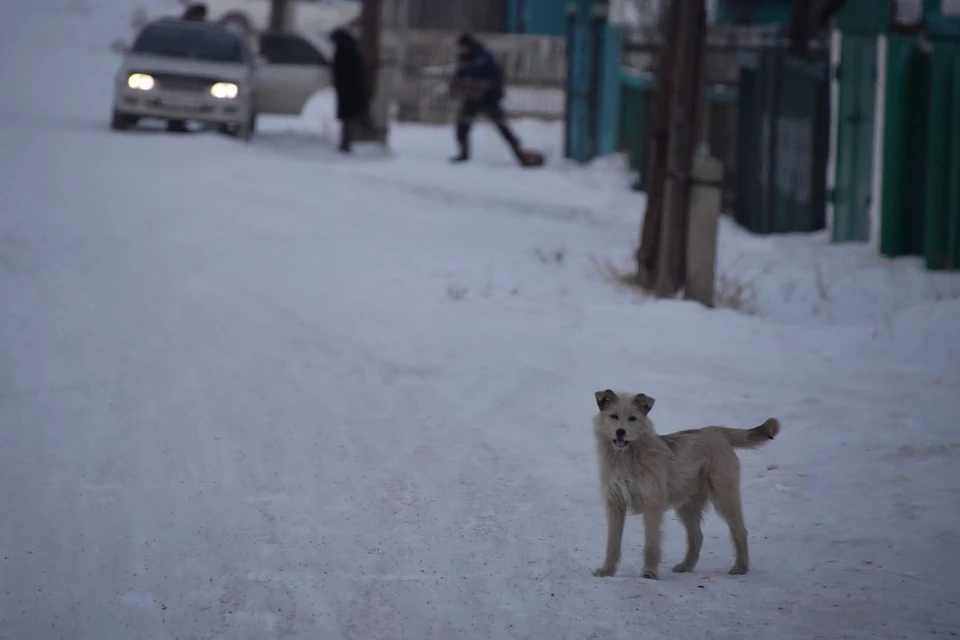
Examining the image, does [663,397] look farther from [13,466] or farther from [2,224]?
[2,224]

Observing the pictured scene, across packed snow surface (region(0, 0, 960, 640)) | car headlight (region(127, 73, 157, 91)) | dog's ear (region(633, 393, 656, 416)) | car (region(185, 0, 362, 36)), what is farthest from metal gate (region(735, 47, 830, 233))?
car (region(185, 0, 362, 36))

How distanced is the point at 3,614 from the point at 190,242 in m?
9.46

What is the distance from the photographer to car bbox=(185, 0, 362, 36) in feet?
153

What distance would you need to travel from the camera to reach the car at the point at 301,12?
46.8 m

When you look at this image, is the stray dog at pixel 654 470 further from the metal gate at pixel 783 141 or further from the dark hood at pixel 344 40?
the dark hood at pixel 344 40

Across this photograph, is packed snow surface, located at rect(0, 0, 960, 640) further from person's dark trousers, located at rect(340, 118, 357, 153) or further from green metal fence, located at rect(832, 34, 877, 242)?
person's dark trousers, located at rect(340, 118, 357, 153)

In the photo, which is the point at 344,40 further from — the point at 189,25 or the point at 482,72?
the point at 189,25

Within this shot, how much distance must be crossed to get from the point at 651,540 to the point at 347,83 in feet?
62.4

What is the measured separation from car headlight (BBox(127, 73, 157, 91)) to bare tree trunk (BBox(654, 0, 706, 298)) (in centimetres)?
1274

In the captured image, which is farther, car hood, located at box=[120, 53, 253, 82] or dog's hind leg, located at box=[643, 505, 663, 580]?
car hood, located at box=[120, 53, 253, 82]

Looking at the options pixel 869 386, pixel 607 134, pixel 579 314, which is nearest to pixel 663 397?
pixel 869 386

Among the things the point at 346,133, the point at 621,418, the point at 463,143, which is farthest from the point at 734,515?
the point at 346,133

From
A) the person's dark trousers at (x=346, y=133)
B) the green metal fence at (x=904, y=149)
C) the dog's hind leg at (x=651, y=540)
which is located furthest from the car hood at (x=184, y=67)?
the dog's hind leg at (x=651, y=540)

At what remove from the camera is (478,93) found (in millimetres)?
23047
